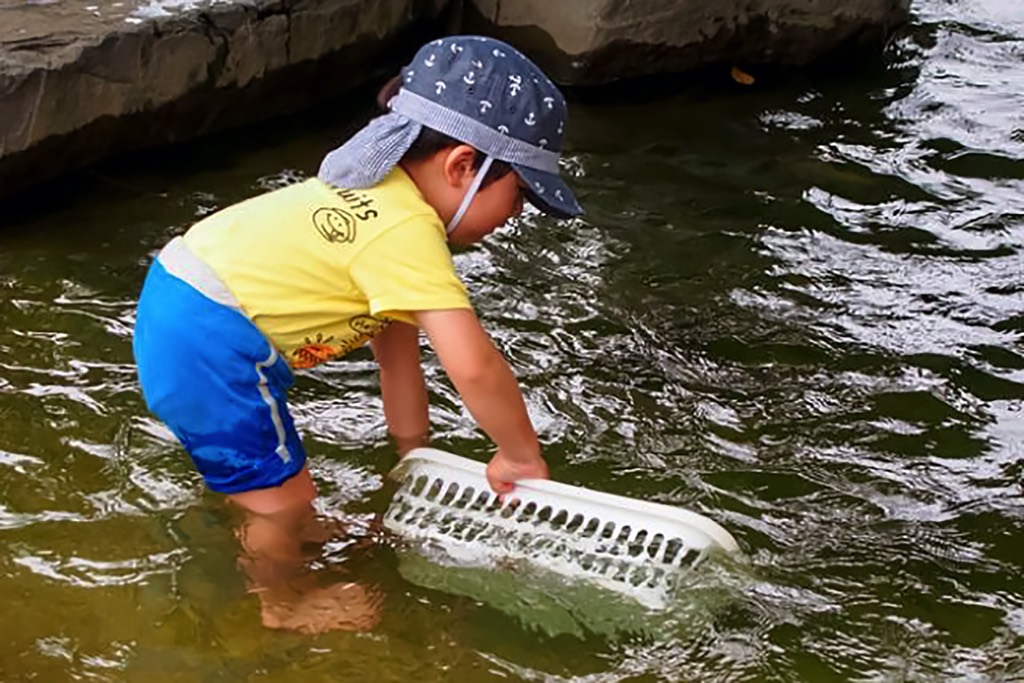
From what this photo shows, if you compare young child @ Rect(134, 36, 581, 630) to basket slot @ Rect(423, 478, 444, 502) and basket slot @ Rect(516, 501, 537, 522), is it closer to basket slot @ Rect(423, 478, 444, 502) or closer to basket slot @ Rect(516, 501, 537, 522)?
basket slot @ Rect(516, 501, 537, 522)

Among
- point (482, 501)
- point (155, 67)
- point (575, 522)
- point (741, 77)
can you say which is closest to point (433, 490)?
point (482, 501)

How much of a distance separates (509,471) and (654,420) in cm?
87

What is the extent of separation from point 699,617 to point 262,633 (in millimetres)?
880

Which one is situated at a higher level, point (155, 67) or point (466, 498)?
point (155, 67)

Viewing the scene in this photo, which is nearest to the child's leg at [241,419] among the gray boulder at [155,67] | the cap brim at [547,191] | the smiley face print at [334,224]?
the smiley face print at [334,224]

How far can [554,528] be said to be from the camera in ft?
9.21

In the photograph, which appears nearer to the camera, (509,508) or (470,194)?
(470,194)

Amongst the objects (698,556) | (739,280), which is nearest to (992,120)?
(739,280)

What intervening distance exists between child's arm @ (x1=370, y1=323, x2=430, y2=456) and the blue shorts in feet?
1.34

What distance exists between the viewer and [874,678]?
262 cm

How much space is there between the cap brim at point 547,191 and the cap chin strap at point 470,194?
53mm

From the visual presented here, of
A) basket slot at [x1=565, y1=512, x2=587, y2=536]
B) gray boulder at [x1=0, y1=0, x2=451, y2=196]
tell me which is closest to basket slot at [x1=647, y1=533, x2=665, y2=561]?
basket slot at [x1=565, y1=512, x2=587, y2=536]

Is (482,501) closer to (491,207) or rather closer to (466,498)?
(466,498)

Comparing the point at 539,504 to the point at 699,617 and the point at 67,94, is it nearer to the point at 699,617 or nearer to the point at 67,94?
the point at 699,617
